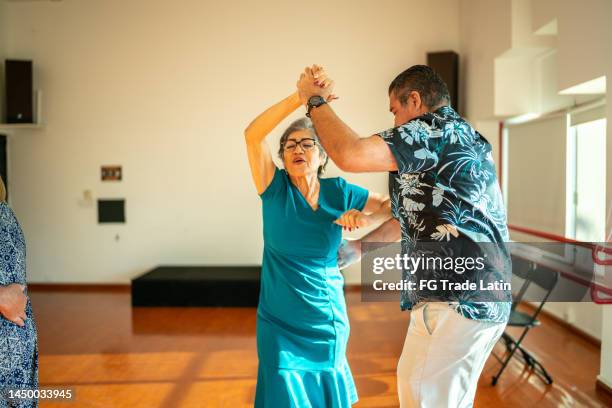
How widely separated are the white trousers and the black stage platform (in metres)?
4.58

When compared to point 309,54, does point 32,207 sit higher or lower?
lower

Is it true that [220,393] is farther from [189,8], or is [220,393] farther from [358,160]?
[189,8]

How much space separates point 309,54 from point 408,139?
575 cm

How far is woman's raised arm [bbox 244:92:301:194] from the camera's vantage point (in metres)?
1.85

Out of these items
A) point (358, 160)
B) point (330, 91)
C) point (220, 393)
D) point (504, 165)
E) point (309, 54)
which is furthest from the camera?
point (309, 54)

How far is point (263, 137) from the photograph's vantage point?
1.92 m

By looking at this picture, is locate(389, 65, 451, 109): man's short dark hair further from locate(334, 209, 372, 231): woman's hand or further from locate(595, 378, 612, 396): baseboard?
locate(595, 378, 612, 396): baseboard

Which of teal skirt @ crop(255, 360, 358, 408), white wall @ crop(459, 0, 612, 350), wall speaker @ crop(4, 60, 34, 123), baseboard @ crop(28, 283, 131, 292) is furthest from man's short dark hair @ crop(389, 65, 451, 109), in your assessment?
wall speaker @ crop(4, 60, 34, 123)

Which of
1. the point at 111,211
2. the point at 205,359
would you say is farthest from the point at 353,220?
the point at 111,211

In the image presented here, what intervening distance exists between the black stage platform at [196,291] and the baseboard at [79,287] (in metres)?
1.11

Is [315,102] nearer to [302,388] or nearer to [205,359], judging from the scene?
[302,388]

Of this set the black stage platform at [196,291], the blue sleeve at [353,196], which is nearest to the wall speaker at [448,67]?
the black stage platform at [196,291]

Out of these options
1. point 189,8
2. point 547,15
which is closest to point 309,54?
point 189,8

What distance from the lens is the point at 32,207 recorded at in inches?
282
